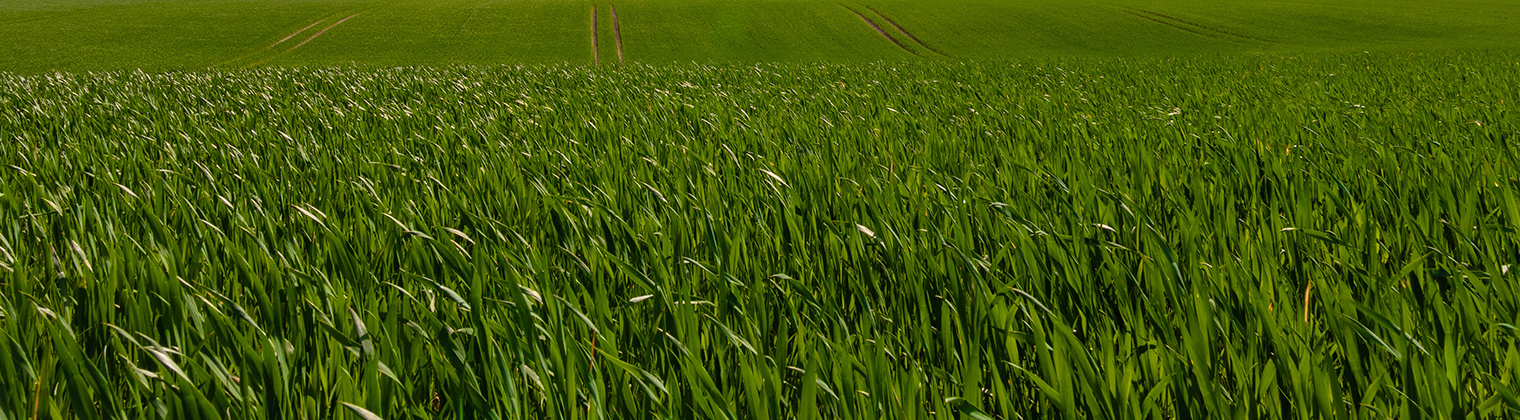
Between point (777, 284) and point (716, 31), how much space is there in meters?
28.1

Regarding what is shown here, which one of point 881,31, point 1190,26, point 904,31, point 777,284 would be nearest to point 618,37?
point 881,31

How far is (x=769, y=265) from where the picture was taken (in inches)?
69.7

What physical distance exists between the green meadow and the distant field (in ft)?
61.7

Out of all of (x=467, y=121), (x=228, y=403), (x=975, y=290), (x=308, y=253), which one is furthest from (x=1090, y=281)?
(x=467, y=121)

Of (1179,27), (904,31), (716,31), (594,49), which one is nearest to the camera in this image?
(594,49)

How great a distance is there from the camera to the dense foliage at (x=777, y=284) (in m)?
1.01

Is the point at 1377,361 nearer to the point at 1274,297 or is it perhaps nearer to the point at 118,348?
the point at 1274,297

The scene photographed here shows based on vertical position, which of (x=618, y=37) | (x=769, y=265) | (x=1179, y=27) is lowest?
(x=618, y=37)

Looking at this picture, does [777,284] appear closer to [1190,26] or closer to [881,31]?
[881,31]

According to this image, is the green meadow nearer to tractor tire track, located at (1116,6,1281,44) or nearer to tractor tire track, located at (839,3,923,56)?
tractor tire track, located at (839,3,923,56)

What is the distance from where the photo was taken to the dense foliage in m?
1.01

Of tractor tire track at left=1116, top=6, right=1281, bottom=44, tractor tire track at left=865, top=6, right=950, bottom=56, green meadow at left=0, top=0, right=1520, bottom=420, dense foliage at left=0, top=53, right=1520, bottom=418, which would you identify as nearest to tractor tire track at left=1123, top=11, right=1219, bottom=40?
tractor tire track at left=1116, top=6, right=1281, bottom=44

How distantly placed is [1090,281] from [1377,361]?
16.8 inches

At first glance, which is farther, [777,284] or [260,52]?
[260,52]
